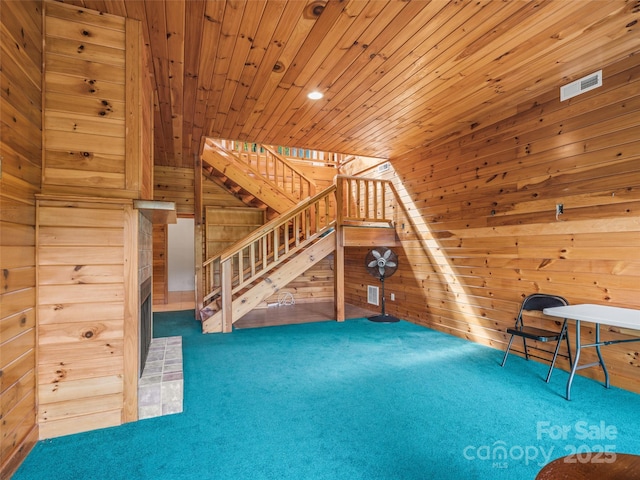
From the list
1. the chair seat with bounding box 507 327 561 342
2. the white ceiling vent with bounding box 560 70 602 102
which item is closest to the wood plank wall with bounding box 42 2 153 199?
the chair seat with bounding box 507 327 561 342

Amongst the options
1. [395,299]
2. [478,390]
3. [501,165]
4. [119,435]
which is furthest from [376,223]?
[119,435]

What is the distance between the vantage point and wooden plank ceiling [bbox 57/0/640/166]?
7.15 ft

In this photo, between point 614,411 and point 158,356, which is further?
point 158,356

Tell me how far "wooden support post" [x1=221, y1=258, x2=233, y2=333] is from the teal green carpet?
3.70 ft

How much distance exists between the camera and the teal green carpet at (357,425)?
1.79 m

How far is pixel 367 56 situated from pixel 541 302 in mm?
2886

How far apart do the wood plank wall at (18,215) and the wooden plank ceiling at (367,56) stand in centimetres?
54

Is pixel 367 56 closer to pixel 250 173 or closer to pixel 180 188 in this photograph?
pixel 250 173

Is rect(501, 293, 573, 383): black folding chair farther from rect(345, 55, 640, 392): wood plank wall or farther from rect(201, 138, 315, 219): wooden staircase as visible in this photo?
rect(201, 138, 315, 219): wooden staircase

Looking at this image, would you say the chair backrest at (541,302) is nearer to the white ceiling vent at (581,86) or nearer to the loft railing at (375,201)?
the white ceiling vent at (581,86)

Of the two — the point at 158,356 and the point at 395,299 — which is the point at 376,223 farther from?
the point at 158,356

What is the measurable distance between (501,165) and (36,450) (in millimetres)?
4685

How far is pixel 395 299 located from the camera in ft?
18.8

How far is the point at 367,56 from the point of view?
105 inches
